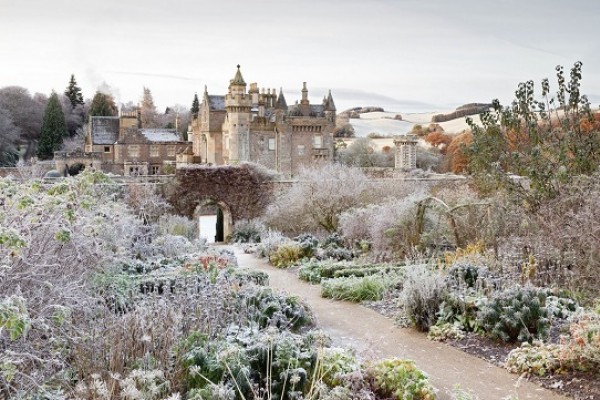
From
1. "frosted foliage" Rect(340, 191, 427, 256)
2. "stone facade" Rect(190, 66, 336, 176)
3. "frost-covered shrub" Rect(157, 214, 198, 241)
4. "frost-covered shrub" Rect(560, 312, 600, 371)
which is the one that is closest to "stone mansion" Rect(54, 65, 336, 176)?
"stone facade" Rect(190, 66, 336, 176)

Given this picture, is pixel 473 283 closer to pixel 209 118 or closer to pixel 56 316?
pixel 56 316

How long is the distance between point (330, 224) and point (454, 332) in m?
12.0

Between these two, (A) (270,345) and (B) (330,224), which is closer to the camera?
(A) (270,345)

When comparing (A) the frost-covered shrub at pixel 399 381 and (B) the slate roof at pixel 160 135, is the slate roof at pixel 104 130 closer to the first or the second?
(B) the slate roof at pixel 160 135

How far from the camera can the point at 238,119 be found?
140ft

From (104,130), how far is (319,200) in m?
35.1

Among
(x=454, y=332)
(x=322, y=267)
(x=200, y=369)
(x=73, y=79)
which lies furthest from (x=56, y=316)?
(x=73, y=79)

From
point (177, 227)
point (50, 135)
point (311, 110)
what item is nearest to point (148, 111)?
point (50, 135)

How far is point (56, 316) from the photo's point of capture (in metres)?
4.83

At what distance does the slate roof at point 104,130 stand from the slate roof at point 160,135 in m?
2.73

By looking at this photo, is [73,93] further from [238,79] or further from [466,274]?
[466,274]

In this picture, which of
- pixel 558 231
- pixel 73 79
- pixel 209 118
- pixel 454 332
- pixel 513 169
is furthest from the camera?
pixel 73 79

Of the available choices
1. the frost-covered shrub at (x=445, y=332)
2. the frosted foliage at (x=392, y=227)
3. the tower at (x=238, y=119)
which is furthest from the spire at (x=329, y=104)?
the frost-covered shrub at (x=445, y=332)

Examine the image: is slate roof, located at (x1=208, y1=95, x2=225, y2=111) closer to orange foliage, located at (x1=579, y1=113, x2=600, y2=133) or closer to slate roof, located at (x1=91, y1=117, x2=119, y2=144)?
slate roof, located at (x1=91, y1=117, x2=119, y2=144)
